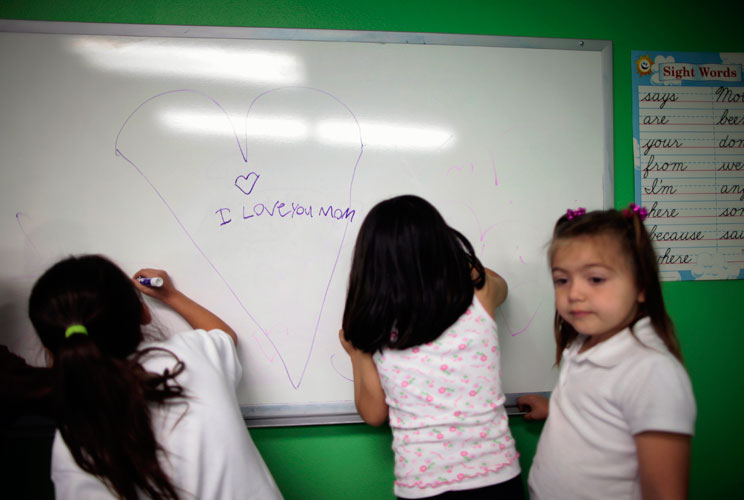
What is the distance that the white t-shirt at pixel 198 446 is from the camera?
2.18 feet

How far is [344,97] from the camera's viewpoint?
3.50 ft

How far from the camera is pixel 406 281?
0.76m

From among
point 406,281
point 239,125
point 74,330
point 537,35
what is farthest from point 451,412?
point 537,35

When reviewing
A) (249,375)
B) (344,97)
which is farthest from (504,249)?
(249,375)

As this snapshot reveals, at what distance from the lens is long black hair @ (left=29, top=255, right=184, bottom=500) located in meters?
0.64

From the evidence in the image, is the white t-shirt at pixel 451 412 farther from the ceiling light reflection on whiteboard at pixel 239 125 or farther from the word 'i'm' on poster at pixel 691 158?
the word 'i'm' on poster at pixel 691 158

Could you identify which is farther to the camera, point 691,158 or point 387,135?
point 691,158

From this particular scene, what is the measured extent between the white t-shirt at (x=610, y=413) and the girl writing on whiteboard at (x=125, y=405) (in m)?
0.58

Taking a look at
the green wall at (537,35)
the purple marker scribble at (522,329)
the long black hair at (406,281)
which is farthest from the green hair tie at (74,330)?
the purple marker scribble at (522,329)

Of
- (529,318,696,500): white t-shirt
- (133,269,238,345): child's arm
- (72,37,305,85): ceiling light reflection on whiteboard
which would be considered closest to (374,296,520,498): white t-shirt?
(529,318,696,500): white t-shirt

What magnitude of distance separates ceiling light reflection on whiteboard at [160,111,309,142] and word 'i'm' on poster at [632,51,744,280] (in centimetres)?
100

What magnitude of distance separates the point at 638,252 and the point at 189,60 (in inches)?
44.9

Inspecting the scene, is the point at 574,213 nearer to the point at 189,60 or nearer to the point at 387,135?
the point at 387,135

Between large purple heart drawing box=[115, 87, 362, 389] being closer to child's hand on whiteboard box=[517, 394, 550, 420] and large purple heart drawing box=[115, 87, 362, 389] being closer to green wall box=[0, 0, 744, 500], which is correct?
green wall box=[0, 0, 744, 500]
